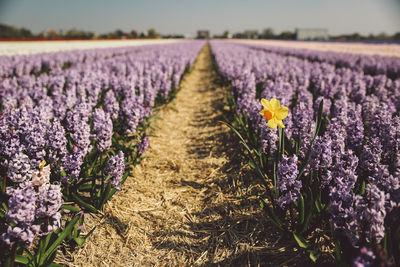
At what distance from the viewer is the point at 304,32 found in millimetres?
104000

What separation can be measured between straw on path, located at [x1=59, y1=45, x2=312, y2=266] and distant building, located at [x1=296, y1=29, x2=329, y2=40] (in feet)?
365

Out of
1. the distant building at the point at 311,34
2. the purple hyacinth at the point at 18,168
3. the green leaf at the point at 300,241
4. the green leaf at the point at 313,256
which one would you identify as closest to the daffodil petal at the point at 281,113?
the green leaf at the point at 300,241

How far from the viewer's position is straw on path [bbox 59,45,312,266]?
2.67 m

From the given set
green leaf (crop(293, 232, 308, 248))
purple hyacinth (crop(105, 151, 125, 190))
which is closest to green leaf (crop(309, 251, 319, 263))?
green leaf (crop(293, 232, 308, 248))

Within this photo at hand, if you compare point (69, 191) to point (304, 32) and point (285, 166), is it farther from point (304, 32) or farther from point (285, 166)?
point (304, 32)

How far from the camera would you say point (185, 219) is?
3.31 metres

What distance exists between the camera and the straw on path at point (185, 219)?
2.67 m

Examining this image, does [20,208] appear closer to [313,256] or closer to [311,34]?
[313,256]

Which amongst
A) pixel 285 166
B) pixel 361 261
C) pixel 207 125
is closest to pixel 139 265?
pixel 285 166

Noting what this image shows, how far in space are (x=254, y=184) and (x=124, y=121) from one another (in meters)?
2.66

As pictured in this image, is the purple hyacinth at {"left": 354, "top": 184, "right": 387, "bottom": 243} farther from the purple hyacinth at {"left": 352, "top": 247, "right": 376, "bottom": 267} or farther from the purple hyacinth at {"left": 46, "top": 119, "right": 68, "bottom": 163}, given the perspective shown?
the purple hyacinth at {"left": 46, "top": 119, "right": 68, "bottom": 163}

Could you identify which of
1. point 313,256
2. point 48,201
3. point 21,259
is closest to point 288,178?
point 313,256

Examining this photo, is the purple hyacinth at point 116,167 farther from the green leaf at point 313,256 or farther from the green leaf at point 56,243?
the green leaf at point 313,256

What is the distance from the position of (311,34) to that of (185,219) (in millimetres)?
121024
